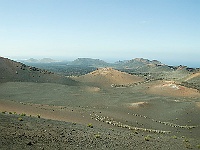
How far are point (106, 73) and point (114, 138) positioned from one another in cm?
10522

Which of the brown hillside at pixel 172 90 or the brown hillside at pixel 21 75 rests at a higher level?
the brown hillside at pixel 21 75

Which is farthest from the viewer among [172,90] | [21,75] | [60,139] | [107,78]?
[107,78]

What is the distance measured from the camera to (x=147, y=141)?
25250 millimetres

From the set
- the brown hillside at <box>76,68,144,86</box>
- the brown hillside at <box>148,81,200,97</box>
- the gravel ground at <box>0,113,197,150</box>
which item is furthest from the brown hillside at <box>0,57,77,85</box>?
the gravel ground at <box>0,113,197,150</box>

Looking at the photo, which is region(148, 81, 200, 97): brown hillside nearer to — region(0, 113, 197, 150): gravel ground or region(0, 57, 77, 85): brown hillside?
region(0, 57, 77, 85): brown hillside

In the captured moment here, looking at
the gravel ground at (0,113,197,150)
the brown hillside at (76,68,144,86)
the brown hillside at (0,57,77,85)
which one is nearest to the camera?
the gravel ground at (0,113,197,150)

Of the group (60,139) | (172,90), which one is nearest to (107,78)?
(172,90)

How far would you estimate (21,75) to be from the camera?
9631cm

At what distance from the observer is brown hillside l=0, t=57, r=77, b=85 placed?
91.0m

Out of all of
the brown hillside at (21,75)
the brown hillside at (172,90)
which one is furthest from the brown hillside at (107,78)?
A: the brown hillside at (172,90)

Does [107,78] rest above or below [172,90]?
above

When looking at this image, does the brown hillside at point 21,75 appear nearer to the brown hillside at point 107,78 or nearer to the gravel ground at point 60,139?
the brown hillside at point 107,78

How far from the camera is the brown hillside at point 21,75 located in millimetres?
91000

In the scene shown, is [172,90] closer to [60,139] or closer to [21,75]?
[21,75]
